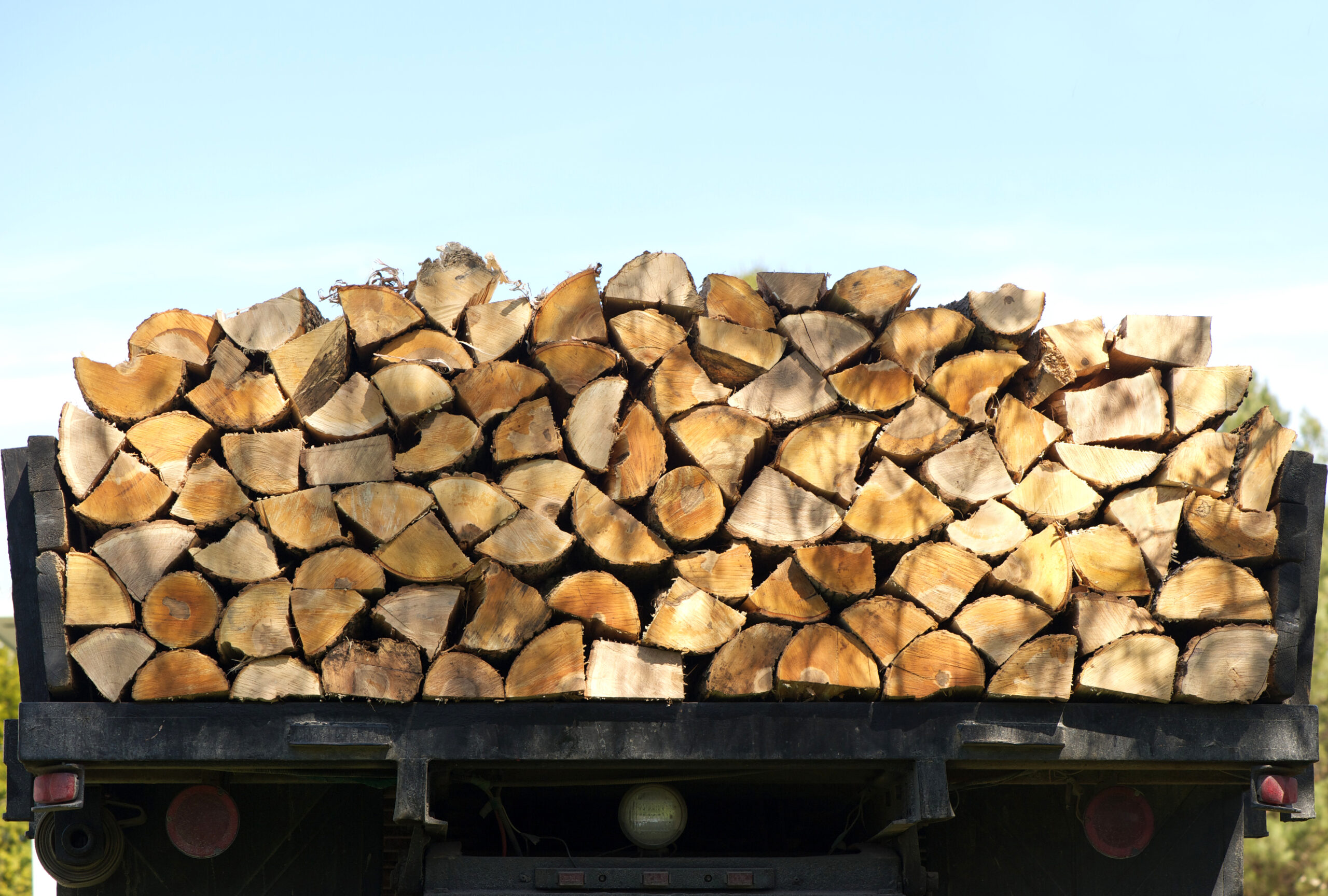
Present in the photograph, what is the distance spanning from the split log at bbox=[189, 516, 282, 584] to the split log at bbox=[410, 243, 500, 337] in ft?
2.64

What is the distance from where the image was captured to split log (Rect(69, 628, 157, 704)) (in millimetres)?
3070

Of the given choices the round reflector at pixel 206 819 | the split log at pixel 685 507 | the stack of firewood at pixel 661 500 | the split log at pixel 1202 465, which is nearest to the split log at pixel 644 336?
the stack of firewood at pixel 661 500

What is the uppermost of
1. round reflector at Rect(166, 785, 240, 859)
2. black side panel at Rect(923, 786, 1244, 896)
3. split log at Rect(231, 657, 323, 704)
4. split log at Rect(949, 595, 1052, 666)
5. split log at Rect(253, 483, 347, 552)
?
split log at Rect(253, 483, 347, 552)

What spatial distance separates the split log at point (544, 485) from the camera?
321 centimetres

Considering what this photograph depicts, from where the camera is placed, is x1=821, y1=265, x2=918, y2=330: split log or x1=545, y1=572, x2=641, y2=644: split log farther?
x1=821, y1=265, x2=918, y2=330: split log

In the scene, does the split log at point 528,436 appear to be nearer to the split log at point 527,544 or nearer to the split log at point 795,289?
the split log at point 527,544

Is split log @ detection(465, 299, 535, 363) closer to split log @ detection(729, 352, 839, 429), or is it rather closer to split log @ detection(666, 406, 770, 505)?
split log @ detection(666, 406, 770, 505)

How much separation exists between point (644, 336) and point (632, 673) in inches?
38.6

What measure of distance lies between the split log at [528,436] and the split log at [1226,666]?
1904 millimetres

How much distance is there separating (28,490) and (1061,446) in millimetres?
2983

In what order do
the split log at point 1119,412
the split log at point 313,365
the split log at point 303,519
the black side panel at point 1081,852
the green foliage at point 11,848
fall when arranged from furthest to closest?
1. the green foliage at point 11,848
2. the black side panel at point 1081,852
3. the split log at point 1119,412
4. the split log at point 313,365
5. the split log at point 303,519

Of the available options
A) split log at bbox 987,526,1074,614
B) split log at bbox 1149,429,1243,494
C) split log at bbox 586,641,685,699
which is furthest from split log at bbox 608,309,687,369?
split log at bbox 1149,429,1243,494

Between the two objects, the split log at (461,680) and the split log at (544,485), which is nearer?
the split log at (461,680)

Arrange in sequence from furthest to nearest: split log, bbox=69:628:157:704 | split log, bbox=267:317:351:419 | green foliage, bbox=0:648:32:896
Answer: green foliage, bbox=0:648:32:896, split log, bbox=267:317:351:419, split log, bbox=69:628:157:704
